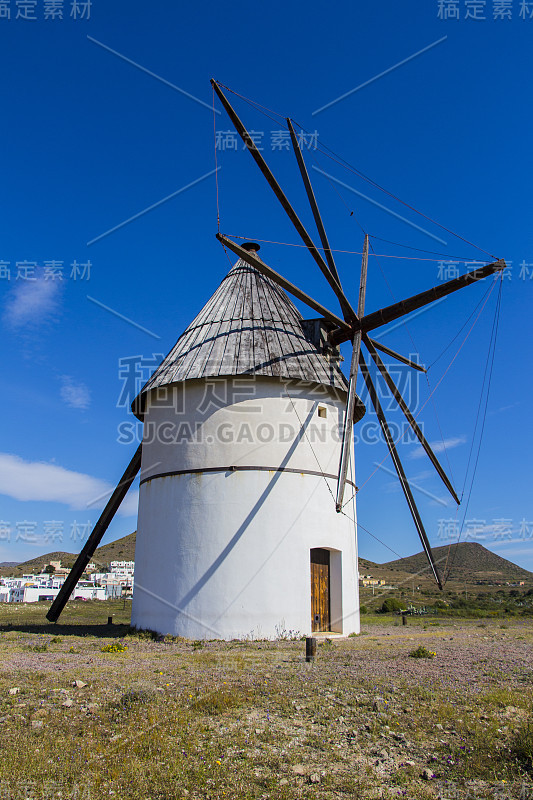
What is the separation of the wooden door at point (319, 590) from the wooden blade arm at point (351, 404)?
5.79 ft

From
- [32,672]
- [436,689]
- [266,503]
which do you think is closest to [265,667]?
[436,689]

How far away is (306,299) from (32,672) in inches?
404

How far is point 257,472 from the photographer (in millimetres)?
13906

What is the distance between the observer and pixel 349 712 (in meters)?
6.23

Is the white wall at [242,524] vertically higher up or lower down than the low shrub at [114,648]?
higher up

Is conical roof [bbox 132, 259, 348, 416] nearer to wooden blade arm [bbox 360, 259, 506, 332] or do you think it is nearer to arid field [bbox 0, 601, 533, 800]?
wooden blade arm [bbox 360, 259, 506, 332]

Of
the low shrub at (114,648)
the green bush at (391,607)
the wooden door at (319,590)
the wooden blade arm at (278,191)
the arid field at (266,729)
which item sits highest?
the wooden blade arm at (278,191)

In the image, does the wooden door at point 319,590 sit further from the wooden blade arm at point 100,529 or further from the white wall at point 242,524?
the wooden blade arm at point 100,529

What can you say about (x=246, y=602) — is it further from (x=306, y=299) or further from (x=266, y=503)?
(x=306, y=299)

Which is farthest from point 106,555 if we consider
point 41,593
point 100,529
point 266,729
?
point 266,729

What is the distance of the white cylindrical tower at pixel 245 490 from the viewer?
13352 millimetres

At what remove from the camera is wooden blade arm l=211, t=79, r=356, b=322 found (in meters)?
14.1

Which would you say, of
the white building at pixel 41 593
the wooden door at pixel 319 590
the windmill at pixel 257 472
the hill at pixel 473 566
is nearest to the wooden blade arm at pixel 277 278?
the windmill at pixel 257 472

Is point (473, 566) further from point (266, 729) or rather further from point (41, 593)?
point (266, 729)
